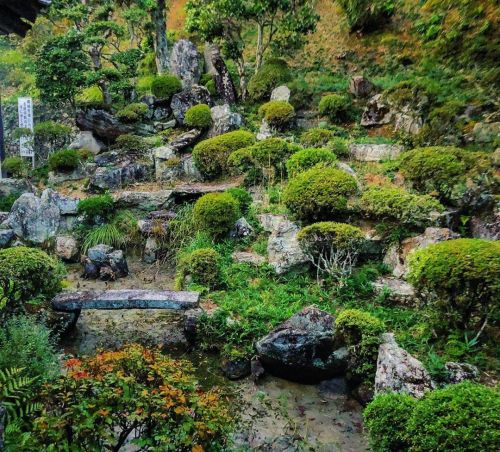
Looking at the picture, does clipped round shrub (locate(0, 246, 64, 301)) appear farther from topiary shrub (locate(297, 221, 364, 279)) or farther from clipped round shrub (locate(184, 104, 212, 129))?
clipped round shrub (locate(184, 104, 212, 129))

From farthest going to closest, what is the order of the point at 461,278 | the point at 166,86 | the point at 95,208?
1. the point at 166,86
2. the point at 95,208
3. the point at 461,278

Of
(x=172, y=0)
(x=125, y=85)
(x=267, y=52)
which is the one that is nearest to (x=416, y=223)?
(x=125, y=85)

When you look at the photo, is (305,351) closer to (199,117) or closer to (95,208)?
(95,208)

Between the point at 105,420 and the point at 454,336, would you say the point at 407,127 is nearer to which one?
the point at 454,336

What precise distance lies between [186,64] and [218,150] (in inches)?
229

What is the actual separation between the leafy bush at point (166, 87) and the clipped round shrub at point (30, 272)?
32.4 ft

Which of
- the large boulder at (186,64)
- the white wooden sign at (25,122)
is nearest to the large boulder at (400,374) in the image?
the large boulder at (186,64)

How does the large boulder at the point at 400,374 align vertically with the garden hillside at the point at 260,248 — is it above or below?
below

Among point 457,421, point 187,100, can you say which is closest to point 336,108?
point 187,100

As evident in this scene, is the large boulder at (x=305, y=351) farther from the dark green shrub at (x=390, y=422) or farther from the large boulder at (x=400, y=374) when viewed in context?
the dark green shrub at (x=390, y=422)

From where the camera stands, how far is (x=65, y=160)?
13625 millimetres

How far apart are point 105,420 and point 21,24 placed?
406 centimetres

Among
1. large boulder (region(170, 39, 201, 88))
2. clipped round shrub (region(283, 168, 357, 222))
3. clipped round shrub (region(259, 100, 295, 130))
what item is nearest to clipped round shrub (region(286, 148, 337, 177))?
clipped round shrub (region(283, 168, 357, 222))

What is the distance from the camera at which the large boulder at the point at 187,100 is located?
591 inches
